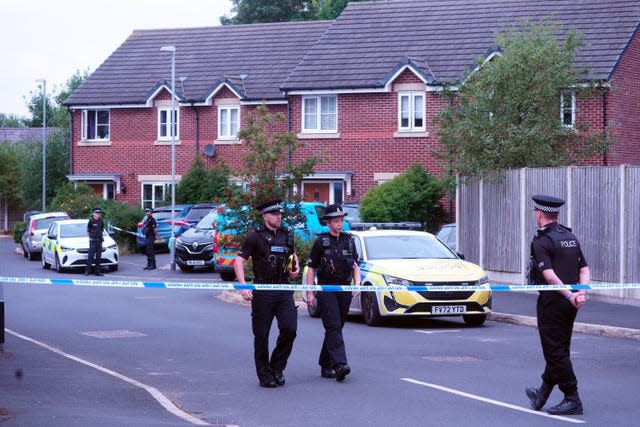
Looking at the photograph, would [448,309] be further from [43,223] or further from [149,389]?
[43,223]

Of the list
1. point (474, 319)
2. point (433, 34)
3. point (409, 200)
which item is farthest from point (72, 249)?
point (474, 319)

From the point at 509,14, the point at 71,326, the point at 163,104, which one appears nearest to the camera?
the point at 71,326

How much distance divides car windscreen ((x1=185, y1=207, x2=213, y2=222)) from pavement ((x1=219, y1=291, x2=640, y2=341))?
16.4 metres

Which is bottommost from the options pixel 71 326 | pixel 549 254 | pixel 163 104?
pixel 71 326

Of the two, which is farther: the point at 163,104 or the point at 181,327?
the point at 163,104

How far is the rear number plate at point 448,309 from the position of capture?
1788 cm

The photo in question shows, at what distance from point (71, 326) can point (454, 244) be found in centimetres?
1180

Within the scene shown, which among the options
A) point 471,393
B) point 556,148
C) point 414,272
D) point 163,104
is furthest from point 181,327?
point 163,104

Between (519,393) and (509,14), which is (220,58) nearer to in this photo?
(509,14)

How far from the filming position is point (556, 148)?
28.0 m

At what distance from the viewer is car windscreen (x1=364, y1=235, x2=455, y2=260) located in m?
19.0

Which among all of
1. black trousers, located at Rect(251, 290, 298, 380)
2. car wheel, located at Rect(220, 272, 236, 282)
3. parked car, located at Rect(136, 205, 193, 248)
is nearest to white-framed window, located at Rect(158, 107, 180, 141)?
parked car, located at Rect(136, 205, 193, 248)

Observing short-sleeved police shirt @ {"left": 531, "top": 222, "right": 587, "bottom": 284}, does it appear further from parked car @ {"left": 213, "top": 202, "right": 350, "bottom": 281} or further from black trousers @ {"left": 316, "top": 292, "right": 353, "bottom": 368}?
parked car @ {"left": 213, "top": 202, "right": 350, "bottom": 281}

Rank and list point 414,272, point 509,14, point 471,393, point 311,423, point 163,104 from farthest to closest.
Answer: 1. point 163,104
2. point 509,14
3. point 414,272
4. point 471,393
5. point 311,423
